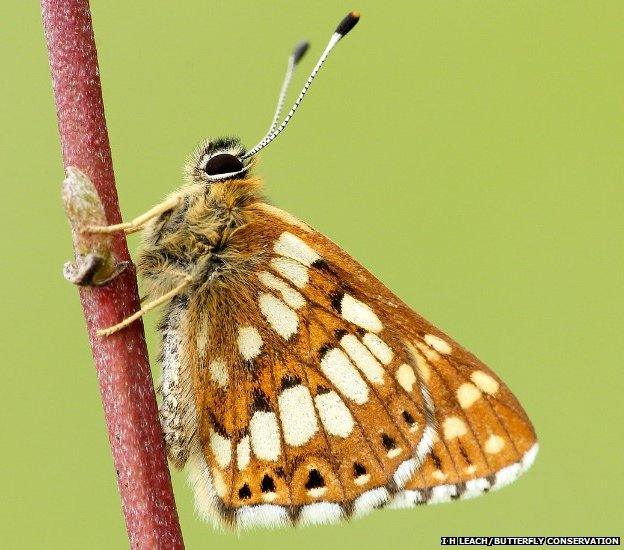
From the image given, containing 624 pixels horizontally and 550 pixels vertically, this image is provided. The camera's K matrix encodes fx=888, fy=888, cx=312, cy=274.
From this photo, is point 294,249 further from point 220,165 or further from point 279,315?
point 220,165

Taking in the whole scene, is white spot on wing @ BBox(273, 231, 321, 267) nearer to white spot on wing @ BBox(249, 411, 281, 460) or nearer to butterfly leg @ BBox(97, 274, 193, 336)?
butterfly leg @ BBox(97, 274, 193, 336)

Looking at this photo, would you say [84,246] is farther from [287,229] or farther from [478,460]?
[478,460]

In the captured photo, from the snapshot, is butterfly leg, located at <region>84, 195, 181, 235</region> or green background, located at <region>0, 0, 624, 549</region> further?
green background, located at <region>0, 0, 624, 549</region>

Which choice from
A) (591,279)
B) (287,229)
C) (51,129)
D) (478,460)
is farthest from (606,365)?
(51,129)

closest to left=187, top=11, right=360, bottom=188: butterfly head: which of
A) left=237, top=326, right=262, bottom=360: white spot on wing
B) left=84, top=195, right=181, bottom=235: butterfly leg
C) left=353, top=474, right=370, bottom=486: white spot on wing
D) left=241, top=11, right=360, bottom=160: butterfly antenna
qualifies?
left=241, top=11, right=360, bottom=160: butterfly antenna

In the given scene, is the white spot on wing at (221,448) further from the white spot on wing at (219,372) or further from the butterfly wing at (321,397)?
the white spot on wing at (219,372)

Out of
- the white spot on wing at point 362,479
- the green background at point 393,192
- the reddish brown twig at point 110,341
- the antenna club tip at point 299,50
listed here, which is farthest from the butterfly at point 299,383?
the green background at point 393,192
